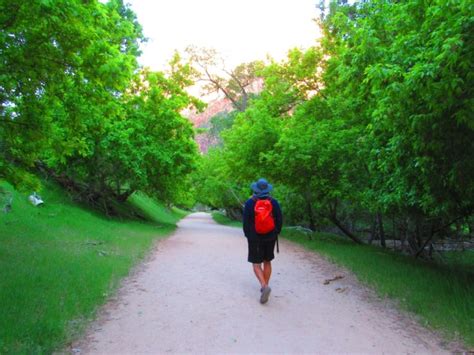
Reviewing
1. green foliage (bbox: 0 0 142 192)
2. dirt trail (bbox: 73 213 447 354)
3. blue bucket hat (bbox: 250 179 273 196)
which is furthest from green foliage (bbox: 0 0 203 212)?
dirt trail (bbox: 73 213 447 354)

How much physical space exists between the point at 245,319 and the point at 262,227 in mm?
1509

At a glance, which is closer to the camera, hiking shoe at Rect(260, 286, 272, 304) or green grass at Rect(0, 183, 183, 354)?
green grass at Rect(0, 183, 183, 354)

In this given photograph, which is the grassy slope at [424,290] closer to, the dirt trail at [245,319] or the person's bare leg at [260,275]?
the dirt trail at [245,319]

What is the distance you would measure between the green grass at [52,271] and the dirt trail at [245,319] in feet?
1.07

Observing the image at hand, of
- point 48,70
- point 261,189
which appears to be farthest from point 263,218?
point 48,70

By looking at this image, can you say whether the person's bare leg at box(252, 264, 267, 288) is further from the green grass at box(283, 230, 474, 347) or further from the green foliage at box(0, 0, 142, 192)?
the green foliage at box(0, 0, 142, 192)

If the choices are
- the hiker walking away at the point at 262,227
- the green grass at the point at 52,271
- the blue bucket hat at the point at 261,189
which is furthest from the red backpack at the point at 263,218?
the green grass at the point at 52,271

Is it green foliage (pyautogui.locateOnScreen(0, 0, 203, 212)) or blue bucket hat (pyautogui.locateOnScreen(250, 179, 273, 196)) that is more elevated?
green foliage (pyautogui.locateOnScreen(0, 0, 203, 212))

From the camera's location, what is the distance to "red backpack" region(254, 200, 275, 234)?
20.2ft

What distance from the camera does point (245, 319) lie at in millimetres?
5168

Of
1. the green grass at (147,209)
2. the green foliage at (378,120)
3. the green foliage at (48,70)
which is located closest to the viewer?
the green foliage at (378,120)

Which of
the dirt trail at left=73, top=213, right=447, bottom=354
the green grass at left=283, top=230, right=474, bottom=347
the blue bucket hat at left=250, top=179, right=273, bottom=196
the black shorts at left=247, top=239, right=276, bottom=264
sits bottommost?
the dirt trail at left=73, top=213, right=447, bottom=354

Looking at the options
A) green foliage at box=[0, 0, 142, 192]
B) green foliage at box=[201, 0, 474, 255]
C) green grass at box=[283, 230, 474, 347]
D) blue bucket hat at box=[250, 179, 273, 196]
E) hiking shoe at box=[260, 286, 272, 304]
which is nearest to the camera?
green foliage at box=[201, 0, 474, 255]

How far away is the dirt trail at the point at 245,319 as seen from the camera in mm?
4344
